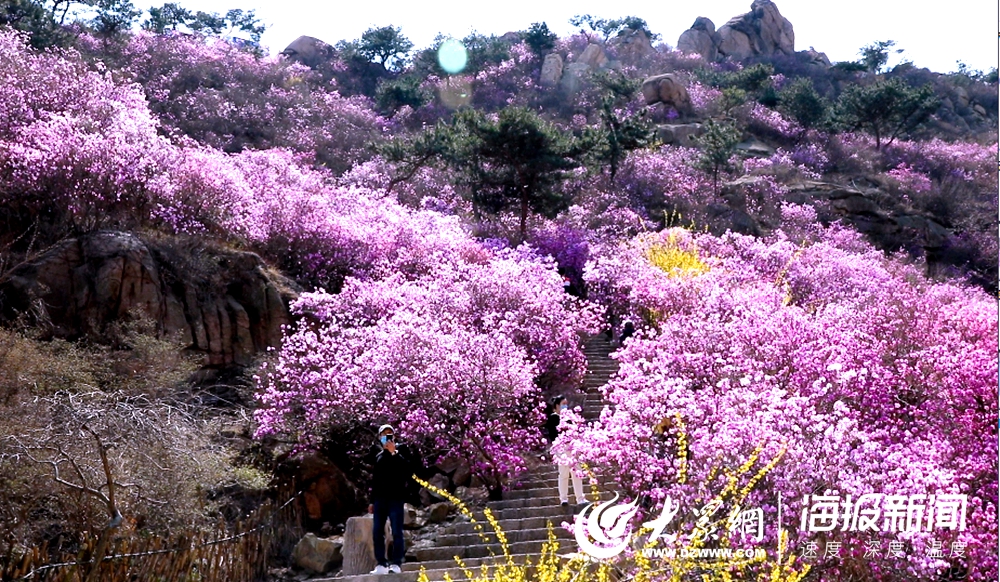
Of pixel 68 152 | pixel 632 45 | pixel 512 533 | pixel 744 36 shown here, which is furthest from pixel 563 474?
pixel 744 36

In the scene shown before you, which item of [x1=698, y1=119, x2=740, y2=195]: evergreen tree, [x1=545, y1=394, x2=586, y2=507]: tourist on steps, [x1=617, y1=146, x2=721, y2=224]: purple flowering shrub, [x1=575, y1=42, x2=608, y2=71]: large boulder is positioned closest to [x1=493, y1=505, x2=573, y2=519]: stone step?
[x1=545, y1=394, x2=586, y2=507]: tourist on steps

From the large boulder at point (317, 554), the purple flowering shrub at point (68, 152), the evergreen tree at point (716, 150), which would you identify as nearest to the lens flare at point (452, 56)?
the evergreen tree at point (716, 150)

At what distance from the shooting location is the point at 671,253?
2259cm

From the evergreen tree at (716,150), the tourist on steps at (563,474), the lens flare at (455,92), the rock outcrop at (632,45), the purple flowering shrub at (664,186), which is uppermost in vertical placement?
the rock outcrop at (632,45)

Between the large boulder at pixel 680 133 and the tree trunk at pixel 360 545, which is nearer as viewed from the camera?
the tree trunk at pixel 360 545

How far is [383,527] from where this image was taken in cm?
980

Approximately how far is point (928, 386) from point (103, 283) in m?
12.5

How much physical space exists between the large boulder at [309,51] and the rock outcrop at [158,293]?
129ft

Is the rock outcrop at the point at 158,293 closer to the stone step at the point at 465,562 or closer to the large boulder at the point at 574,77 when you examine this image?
the stone step at the point at 465,562

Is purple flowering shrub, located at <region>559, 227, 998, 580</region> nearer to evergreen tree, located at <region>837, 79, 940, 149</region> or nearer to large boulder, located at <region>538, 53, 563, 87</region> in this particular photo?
evergreen tree, located at <region>837, 79, 940, 149</region>

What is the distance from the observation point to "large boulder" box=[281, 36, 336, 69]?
55156mm

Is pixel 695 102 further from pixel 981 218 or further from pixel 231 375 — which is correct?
pixel 231 375

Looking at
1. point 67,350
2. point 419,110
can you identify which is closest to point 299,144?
point 419,110

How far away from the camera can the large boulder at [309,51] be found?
5516 cm
